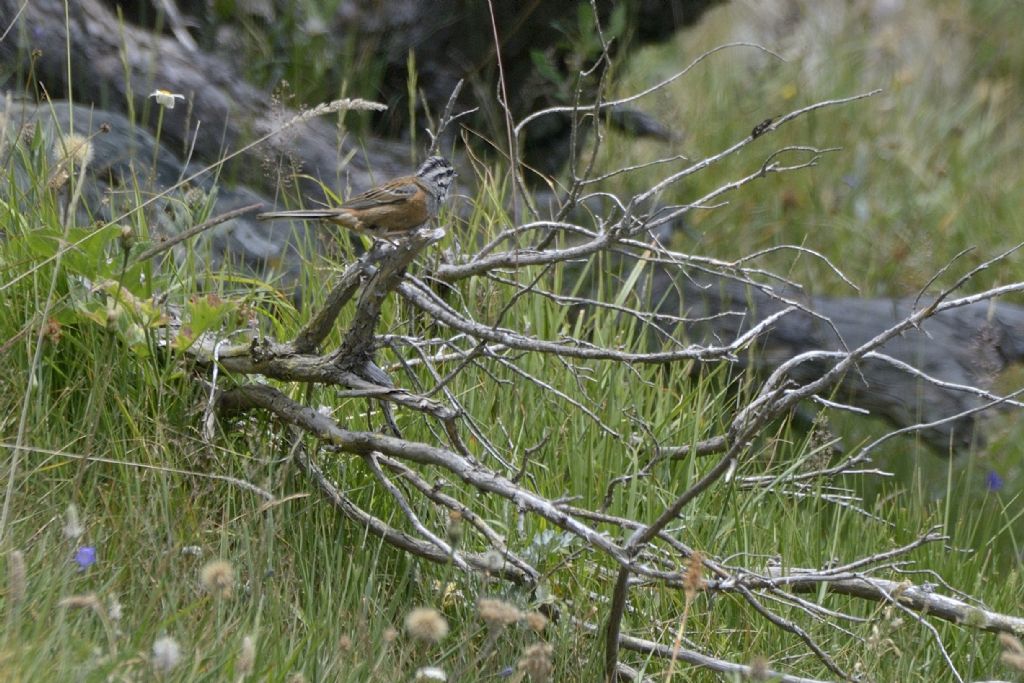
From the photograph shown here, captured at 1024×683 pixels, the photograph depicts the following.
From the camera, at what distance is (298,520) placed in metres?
3.13

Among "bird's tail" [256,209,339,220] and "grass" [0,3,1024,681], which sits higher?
"bird's tail" [256,209,339,220]

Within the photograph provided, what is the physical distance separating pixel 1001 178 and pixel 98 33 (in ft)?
20.5

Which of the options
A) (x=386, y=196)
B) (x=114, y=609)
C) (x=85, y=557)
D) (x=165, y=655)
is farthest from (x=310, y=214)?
(x=165, y=655)

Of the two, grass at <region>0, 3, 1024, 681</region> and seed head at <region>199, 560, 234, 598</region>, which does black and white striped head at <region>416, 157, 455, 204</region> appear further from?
seed head at <region>199, 560, 234, 598</region>

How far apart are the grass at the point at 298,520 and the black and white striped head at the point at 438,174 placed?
26cm

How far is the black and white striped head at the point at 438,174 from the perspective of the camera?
157 inches

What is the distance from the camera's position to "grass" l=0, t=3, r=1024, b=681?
2.51 metres

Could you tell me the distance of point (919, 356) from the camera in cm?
503

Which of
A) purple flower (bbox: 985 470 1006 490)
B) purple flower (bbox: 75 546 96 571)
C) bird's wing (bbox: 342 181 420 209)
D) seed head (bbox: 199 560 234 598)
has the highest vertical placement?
bird's wing (bbox: 342 181 420 209)

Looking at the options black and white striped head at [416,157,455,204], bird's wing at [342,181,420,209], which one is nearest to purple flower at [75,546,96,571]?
bird's wing at [342,181,420,209]

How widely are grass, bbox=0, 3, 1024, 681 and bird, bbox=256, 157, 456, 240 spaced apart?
0.28 metres

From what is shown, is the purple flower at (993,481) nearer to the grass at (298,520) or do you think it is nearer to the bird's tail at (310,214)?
the grass at (298,520)

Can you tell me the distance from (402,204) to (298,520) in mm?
1313

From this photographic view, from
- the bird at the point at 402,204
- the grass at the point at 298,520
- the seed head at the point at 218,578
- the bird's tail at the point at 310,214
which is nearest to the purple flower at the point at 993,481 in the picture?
the grass at the point at 298,520
